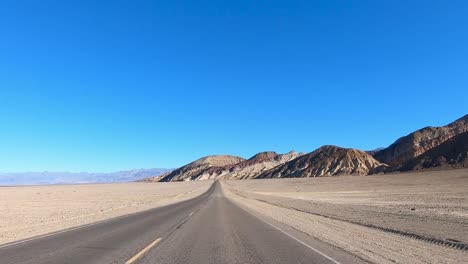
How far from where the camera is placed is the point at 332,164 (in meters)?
168

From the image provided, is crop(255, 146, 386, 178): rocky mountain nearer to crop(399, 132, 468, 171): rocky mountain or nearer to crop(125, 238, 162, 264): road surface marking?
crop(399, 132, 468, 171): rocky mountain

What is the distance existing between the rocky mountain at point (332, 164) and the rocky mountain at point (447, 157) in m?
27.2

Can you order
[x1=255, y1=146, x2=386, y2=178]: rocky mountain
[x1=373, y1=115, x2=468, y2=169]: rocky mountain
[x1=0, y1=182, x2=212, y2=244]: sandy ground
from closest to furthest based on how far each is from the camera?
[x1=0, y1=182, x2=212, y2=244]: sandy ground, [x1=373, y1=115, x2=468, y2=169]: rocky mountain, [x1=255, y1=146, x2=386, y2=178]: rocky mountain

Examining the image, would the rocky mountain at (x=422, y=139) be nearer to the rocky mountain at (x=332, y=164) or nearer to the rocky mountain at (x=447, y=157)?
the rocky mountain at (x=332, y=164)

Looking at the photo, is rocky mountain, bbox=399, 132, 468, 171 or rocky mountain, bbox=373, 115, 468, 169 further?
rocky mountain, bbox=373, 115, 468, 169

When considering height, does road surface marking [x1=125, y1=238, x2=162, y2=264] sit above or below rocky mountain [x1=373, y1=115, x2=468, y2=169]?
below

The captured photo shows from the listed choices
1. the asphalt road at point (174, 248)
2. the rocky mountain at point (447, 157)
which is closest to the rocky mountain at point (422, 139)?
the rocky mountain at point (447, 157)

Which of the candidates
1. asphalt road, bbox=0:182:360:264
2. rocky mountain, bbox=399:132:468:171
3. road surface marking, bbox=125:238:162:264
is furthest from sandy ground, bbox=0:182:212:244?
rocky mountain, bbox=399:132:468:171

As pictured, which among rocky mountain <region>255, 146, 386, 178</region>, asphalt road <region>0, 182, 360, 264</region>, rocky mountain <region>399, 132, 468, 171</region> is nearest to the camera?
asphalt road <region>0, 182, 360, 264</region>

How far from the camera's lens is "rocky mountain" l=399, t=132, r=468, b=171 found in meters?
101

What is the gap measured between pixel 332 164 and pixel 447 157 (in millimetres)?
63817

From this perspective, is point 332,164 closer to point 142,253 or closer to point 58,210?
point 58,210

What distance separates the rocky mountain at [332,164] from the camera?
156m

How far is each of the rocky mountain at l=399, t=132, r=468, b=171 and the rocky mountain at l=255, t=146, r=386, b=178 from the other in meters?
27.2
